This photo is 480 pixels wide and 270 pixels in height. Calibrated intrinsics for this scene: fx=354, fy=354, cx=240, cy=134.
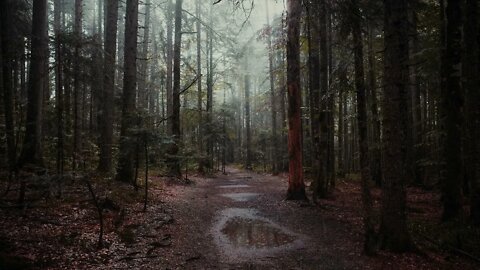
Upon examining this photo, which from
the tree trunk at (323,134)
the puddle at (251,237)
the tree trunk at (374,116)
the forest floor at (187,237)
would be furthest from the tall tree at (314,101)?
the puddle at (251,237)

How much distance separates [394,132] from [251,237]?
404cm

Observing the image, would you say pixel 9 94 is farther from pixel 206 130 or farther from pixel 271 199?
pixel 206 130

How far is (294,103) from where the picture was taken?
534 inches

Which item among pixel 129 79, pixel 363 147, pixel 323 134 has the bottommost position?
pixel 363 147

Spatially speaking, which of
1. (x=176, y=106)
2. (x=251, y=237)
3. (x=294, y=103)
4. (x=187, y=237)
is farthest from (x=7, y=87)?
(x=176, y=106)

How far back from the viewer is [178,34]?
2095cm

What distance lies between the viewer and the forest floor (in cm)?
624

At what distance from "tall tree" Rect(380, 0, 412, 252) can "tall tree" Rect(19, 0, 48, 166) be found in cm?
906

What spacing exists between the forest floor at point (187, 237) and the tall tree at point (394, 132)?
1.48ft

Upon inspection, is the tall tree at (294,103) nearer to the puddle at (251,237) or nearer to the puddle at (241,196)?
the puddle at (241,196)

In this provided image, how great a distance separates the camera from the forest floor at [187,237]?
6238 millimetres

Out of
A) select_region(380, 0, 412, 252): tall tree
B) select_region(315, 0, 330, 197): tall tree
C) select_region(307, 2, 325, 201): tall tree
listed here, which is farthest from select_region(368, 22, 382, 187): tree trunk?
select_region(380, 0, 412, 252): tall tree

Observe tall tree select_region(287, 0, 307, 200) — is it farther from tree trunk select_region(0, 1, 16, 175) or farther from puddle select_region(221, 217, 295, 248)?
tree trunk select_region(0, 1, 16, 175)

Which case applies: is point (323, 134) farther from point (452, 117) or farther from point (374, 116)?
point (452, 117)
